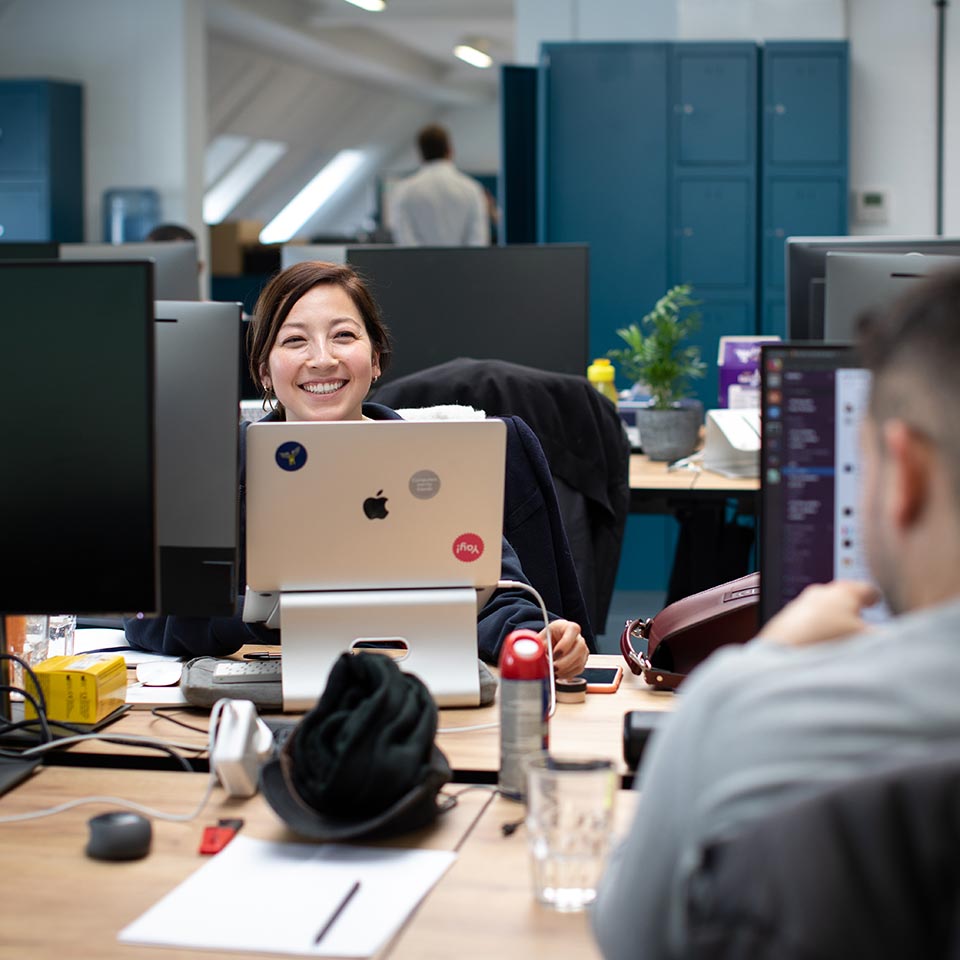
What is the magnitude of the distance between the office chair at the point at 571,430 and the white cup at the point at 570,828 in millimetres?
1456

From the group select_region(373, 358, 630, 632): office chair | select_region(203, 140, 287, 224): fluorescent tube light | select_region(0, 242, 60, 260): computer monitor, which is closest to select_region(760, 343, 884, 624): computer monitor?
select_region(373, 358, 630, 632): office chair

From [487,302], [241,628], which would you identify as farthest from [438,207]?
[241,628]

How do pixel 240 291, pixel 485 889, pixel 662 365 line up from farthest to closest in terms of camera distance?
pixel 240 291 → pixel 662 365 → pixel 485 889

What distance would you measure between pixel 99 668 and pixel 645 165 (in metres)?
4.50

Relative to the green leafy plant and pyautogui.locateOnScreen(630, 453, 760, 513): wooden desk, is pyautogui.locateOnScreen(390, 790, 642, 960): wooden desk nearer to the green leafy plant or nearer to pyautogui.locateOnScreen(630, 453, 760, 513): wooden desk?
pyautogui.locateOnScreen(630, 453, 760, 513): wooden desk

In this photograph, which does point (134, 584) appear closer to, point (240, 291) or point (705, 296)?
point (705, 296)

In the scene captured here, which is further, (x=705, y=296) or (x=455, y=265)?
(x=705, y=296)

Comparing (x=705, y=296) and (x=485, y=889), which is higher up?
(x=705, y=296)

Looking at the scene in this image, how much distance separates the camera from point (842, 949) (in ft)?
2.15

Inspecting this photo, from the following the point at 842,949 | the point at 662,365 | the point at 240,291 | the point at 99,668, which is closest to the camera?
the point at 842,949

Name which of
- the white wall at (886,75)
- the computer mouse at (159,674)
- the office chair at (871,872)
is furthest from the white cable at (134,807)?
the white wall at (886,75)

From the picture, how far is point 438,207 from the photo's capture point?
22.5 feet

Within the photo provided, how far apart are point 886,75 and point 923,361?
18.2 ft

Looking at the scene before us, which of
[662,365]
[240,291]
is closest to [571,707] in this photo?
[662,365]
